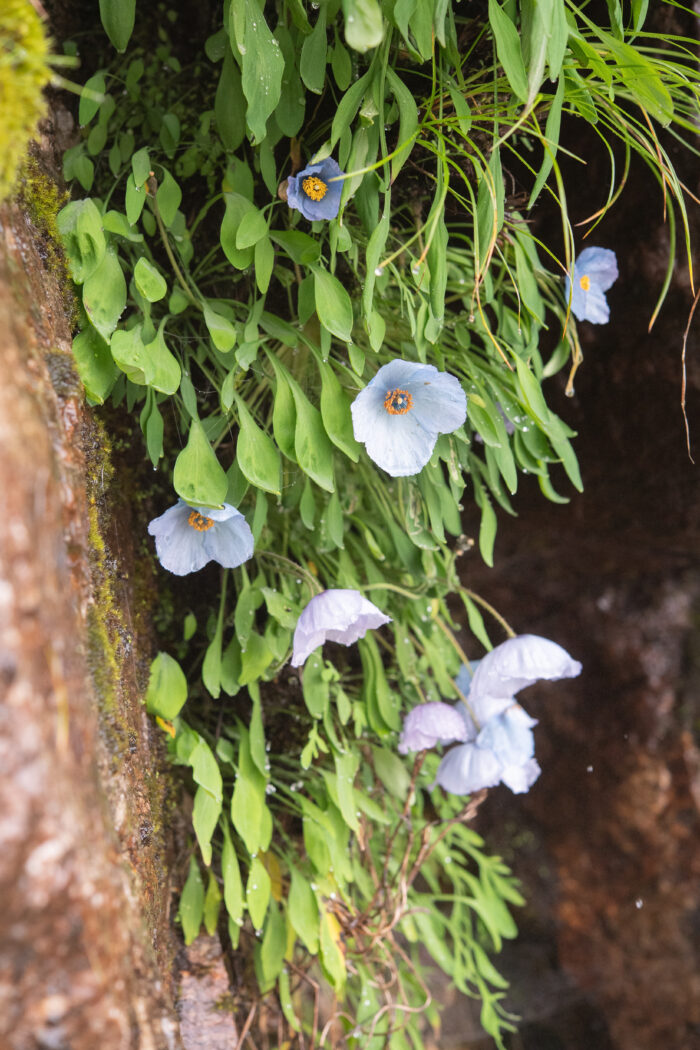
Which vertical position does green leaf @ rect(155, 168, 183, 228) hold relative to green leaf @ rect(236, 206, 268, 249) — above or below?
above

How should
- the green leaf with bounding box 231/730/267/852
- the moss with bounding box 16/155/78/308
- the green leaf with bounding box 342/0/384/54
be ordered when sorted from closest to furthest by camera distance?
the green leaf with bounding box 342/0/384/54 < the moss with bounding box 16/155/78/308 < the green leaf with bounding box 231/730/267/852

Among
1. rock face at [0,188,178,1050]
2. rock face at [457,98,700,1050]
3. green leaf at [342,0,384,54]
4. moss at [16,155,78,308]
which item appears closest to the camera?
rock face at [0,188,178,1050]

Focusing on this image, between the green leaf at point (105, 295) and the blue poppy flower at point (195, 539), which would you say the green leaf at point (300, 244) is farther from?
the blue poppy flower at point (195, 539)

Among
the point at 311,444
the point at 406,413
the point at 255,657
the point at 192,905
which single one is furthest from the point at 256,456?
the point at 192,905

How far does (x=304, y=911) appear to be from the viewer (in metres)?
0.98

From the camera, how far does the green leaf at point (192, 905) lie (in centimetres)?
97

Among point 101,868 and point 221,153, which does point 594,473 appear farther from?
point 101,868

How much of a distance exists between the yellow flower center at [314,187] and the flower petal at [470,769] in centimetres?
74

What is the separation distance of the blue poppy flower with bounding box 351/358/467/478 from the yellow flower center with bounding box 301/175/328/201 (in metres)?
0.18

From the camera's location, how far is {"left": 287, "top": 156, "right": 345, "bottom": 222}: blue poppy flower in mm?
733

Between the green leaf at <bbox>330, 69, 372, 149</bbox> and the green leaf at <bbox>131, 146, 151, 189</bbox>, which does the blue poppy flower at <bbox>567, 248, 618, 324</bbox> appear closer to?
the green leaf at <bbox>330, 69, 372, 149</bbox>

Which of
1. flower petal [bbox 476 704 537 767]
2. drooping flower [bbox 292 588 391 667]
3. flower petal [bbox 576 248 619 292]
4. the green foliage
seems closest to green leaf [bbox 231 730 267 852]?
the green foliage

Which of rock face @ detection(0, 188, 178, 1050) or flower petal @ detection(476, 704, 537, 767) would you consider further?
flower petal @ detection(476, 704, 537, 767)

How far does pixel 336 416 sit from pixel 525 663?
15.1 inches
